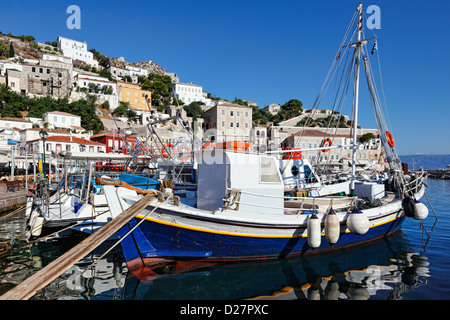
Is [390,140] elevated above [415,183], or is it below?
above

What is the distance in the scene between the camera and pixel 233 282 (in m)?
7.26

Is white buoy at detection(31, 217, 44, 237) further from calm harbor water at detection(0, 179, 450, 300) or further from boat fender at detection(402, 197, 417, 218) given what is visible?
boat fender at detection(402, 197, 417, 218)

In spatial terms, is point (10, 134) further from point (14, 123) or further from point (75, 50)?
point (75, 50)

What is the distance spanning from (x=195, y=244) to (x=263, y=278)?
83.2 inches

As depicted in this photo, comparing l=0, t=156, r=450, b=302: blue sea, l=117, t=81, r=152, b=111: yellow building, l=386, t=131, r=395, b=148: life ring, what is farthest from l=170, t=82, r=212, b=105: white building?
l=0, t=156, r=450, b=302: blue sea

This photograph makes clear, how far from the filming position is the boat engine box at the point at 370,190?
12570mm

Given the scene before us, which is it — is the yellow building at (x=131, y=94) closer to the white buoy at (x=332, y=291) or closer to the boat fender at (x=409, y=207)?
the boat fender at (x=409, y=207)

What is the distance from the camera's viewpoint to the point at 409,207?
10547mm

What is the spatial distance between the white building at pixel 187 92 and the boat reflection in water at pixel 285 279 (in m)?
82.2

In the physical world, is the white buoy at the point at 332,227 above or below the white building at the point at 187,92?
below

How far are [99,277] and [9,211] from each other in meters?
14.0

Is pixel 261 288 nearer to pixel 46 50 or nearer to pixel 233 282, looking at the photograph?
pixel 233 282

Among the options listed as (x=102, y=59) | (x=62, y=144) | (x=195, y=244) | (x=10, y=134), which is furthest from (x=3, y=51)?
(x=195, y=244)

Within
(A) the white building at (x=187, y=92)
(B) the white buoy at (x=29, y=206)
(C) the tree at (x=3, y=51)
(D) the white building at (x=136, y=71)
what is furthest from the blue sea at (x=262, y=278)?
(D) the white building at (x=136, y=71)
